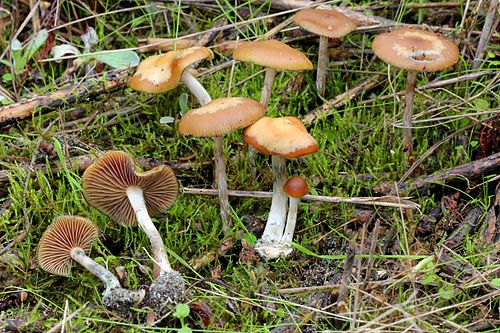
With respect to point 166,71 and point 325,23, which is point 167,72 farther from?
point 325,23

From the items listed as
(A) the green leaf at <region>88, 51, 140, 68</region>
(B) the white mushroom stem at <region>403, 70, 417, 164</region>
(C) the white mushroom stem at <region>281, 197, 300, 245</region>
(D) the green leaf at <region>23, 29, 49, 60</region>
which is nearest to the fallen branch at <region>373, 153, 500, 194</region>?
(B) the white mushroom stem at <region>403, 70, 417, 164</region>

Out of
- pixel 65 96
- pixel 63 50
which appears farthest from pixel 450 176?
pixel 63 50

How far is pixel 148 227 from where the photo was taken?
2.92 metres

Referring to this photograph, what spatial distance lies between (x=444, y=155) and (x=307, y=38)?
4.04 feet

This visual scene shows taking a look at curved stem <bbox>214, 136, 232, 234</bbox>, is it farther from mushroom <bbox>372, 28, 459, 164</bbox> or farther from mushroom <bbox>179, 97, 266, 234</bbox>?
mushroom <bbox>372, 28, 459, 164</bbox>

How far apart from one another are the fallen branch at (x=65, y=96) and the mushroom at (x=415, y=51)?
163 cm

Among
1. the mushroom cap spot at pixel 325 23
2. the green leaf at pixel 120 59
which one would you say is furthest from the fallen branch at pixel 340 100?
the green leaf at pixel 120 59

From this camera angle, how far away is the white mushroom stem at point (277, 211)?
3074mm

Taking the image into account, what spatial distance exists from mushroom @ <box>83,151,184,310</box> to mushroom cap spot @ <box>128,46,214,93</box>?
0.46 meters

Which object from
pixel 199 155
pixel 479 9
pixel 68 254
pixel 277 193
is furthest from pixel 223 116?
pixel 479 9

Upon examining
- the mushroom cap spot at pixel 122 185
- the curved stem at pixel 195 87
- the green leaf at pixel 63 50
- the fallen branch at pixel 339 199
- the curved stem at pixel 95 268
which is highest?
the curved stem at pixel 195 87

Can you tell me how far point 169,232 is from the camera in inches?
122

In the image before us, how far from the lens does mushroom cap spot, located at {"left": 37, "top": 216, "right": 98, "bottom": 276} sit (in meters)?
2.86

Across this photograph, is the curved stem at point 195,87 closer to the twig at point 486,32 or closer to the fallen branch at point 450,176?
the fallen branch at point 450,176
